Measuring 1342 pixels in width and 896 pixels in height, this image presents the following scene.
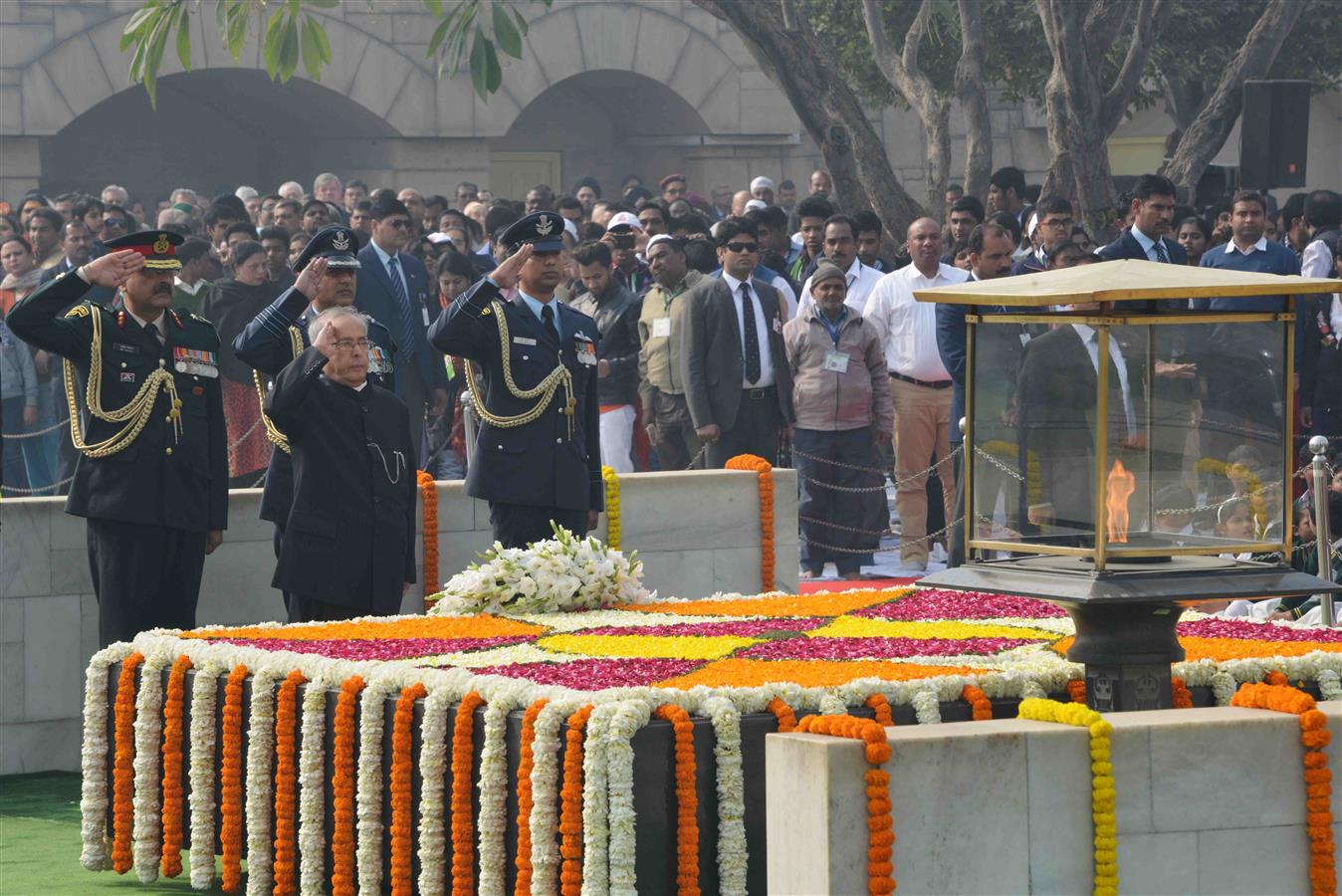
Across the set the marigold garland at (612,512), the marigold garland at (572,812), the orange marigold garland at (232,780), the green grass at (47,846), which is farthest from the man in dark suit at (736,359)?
the marigold garland at (572,812)

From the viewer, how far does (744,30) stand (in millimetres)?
19703

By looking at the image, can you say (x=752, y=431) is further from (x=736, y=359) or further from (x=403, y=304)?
(x=403, y=304)

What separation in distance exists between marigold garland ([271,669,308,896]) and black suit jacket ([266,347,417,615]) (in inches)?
64.1

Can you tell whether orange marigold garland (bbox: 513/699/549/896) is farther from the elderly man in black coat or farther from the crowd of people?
the crowd of people

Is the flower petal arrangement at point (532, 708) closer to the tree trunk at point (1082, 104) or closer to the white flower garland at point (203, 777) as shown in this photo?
the white flower garland at point (203, 777)

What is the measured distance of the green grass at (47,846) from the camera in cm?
786

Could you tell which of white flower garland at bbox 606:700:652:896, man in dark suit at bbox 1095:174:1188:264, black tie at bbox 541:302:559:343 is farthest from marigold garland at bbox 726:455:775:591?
white flower garland at bbox 606:700:652:896

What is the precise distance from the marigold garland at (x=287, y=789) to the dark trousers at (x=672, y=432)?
274 inches

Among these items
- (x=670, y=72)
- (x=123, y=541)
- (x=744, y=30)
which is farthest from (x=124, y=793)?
(x=670, y=72)

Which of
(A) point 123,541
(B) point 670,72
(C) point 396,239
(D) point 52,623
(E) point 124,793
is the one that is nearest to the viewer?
(E) point 124,793

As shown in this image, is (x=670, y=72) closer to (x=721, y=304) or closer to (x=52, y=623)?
(x=721, y=304)

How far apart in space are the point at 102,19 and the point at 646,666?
2434 cm

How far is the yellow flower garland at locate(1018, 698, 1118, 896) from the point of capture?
565 cm

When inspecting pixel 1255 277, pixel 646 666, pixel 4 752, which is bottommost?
pixel 4 752
